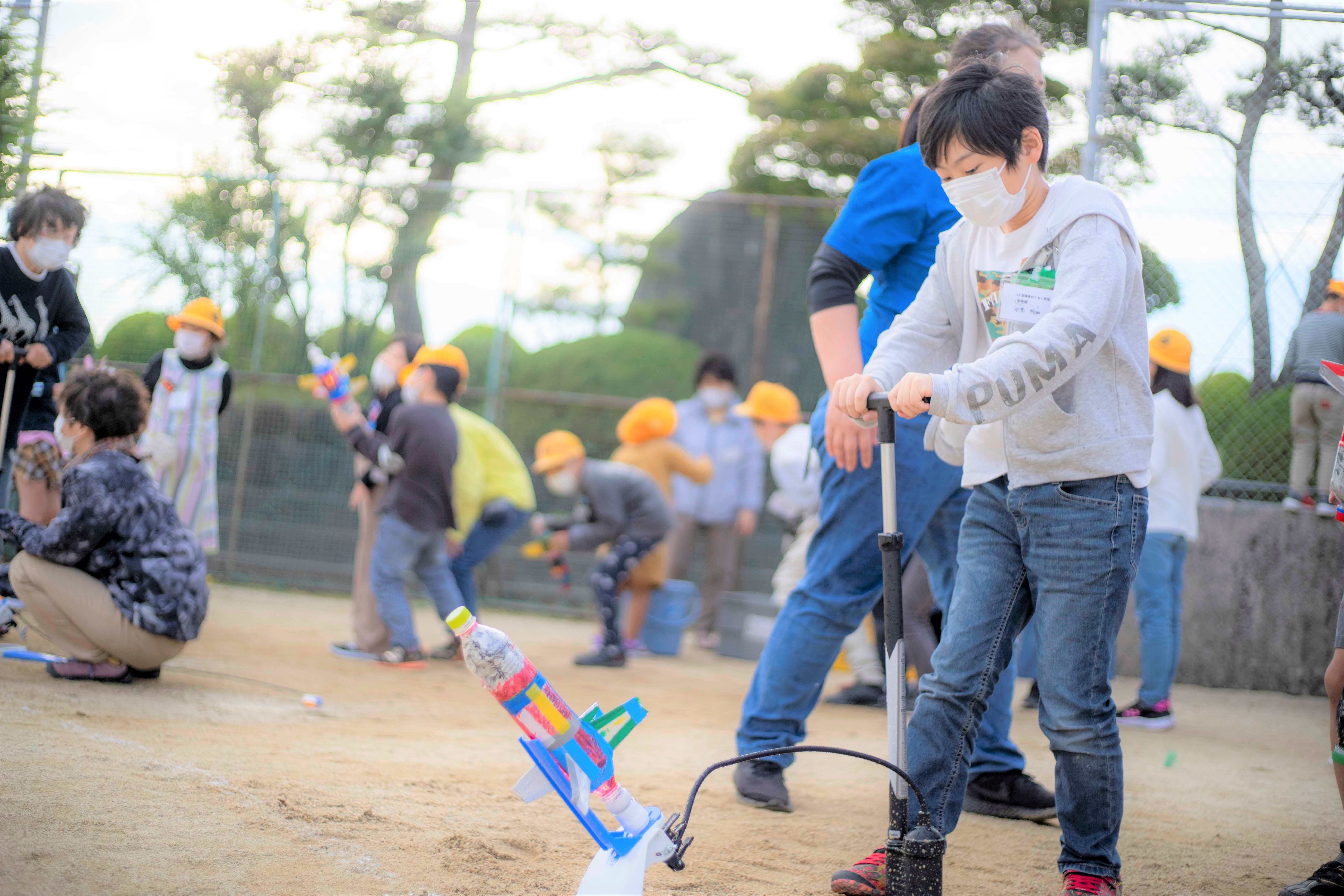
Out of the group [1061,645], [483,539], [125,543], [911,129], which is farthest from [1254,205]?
[125,543]

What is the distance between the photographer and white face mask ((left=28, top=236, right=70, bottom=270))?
3.78 meters

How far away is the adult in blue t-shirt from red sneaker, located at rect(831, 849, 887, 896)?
2.22 ft

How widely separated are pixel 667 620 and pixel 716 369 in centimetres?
173

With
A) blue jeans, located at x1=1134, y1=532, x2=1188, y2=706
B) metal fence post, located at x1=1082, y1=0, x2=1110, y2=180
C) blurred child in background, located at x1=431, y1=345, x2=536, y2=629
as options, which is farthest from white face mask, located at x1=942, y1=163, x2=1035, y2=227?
blurred child in background, located at x1=431, y1=345, x2=536, y2=629

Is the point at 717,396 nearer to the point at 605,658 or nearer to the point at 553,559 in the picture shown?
the point at 553,559

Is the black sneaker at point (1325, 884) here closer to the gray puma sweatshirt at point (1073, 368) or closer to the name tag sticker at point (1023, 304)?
the gray puma sweatshirt at point (1073, 368)

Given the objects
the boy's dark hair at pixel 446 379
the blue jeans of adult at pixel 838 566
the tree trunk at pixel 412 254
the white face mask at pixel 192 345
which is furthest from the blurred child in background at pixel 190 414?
the blue jeans of adult at pixel 838 566

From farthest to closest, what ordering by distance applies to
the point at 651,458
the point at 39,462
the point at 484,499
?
the point at 651,458, the point at 484,499, the point at 39,462

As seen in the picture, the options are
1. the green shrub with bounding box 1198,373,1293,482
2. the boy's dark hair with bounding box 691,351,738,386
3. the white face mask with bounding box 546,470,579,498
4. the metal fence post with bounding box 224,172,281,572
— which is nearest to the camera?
the green shrub with bounding box 1198,373,1293,482

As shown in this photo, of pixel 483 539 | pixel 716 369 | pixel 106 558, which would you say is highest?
pixel 716 369

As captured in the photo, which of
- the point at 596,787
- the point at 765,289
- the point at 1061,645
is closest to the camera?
the point at 596,787

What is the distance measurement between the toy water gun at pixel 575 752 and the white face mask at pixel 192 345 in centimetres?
425

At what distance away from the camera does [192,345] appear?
18.0 ft

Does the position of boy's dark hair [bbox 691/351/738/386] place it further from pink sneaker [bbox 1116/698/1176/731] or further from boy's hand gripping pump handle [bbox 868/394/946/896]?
boy's hand gripping pump handle [bbox 868/394/946/896]
